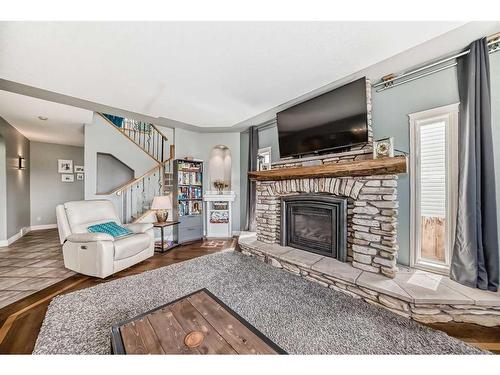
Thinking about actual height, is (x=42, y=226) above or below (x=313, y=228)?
below

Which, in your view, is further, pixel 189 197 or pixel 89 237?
pixel 189 197

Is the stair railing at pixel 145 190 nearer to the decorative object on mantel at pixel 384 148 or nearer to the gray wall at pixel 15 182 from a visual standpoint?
the gray wall at pixel 15 182

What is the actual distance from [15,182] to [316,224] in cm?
621

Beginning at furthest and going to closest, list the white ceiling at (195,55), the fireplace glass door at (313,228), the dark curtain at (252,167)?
the dark curtain at (252,167)
the fireplace glass door at (313,228)
the white ceiling at (195,55)

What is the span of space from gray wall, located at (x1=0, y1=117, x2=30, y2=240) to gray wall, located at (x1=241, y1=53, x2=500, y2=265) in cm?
641

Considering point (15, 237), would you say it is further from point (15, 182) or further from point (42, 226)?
point (42, 226)

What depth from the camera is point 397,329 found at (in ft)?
4.95

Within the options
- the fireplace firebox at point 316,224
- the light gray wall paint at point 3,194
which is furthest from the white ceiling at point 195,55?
the light gray wall paint at point 3,194

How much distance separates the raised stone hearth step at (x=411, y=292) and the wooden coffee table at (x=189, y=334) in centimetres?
139

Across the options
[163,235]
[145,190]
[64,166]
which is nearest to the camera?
[163,235]

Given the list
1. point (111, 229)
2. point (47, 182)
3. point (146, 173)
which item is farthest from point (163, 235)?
point (47, 182)

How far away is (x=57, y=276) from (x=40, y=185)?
449 centimetres

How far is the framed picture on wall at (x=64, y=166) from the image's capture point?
562cm

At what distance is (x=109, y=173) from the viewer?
15.6 ft
